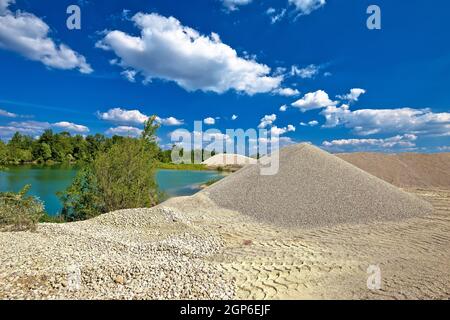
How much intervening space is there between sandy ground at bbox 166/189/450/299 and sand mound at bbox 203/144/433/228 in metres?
0.61

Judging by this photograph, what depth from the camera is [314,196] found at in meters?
9.54

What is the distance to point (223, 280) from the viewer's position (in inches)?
172

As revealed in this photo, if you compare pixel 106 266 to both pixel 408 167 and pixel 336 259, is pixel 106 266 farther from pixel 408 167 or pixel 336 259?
pixel 408 167

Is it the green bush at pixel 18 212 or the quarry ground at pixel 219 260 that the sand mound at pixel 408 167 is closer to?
the quarry ground at pixel 219 260

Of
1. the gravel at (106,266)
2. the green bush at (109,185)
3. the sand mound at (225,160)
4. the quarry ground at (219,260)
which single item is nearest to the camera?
the gravel at (106,266)

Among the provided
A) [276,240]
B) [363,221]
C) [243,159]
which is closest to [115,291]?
[276,240]

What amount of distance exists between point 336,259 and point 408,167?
18.1 m

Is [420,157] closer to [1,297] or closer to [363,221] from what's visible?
[363,221]

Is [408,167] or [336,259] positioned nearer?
[336,259]

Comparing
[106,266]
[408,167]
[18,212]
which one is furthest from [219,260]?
[408,167]

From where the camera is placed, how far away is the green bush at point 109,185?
9.43 metres

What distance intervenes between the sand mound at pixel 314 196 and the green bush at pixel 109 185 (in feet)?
9.43

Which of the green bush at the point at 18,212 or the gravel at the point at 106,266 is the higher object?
the green bush at the point at 18,212

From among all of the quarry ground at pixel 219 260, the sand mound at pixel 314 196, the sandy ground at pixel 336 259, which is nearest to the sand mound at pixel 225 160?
the sand mound at pixel 314 196
